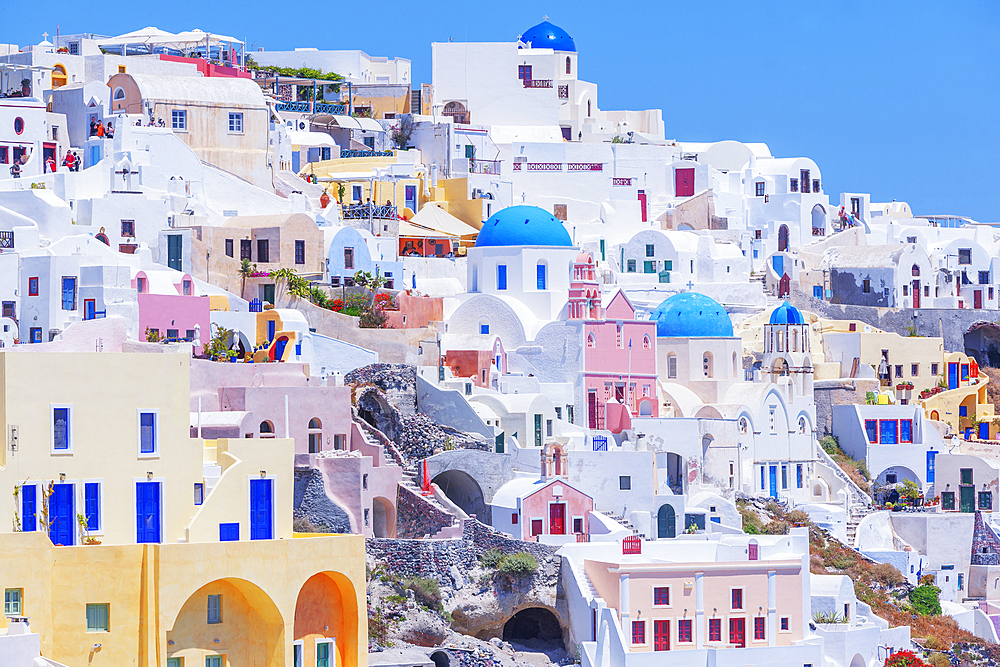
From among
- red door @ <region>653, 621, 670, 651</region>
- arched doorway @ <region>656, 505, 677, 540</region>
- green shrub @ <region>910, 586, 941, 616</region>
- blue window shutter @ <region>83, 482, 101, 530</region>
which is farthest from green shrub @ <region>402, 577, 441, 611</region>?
green shrub @ <region>910, 586, 941, 616</region>

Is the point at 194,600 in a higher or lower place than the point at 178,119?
lower

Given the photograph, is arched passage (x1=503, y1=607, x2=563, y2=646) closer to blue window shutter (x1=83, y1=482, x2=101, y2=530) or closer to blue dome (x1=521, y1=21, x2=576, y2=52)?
blue window shutter (x1=83, y1=482, x2=101, y2=530)

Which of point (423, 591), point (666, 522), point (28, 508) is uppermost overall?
point (28, 508)

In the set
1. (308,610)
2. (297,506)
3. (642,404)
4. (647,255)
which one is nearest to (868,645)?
(642,404)

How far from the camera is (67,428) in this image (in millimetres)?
39875

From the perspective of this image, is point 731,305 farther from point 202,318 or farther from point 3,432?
point 3,432

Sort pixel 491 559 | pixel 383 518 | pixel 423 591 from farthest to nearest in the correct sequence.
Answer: pixel 383 518 → pixel 491 559 → pixel 423 591

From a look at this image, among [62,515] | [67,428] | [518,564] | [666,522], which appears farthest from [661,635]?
[67,428]

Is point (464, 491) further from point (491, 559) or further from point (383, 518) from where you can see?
point (491, 559)

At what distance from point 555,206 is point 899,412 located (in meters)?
18.6

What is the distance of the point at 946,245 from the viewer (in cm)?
8869

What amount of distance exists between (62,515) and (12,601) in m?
3.23

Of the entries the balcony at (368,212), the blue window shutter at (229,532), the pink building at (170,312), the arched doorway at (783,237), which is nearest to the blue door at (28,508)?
the blue window shutter at (229,532)

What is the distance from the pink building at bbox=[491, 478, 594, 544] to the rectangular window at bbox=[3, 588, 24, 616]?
1988 centimetres
